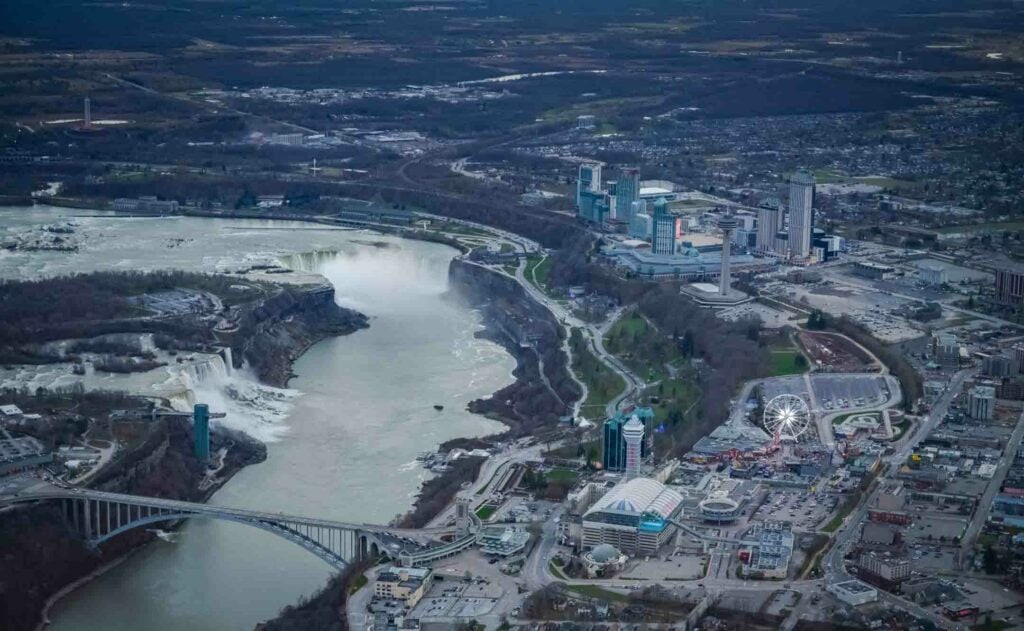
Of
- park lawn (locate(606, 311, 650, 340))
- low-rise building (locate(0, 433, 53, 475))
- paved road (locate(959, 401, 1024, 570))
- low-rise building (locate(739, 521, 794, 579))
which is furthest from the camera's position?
park lawn (locate(606, 311, 650, 340))

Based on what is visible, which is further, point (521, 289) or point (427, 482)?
point (521, 289)

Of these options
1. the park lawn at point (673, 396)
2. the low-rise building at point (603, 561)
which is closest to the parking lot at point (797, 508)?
the low-rise building at point (603, 561)

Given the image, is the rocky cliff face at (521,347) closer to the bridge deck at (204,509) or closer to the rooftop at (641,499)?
the rooftop at (641,499)

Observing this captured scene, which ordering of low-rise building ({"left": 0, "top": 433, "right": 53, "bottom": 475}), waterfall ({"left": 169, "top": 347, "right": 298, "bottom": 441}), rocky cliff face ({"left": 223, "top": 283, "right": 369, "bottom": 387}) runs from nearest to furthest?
low-rise building ({"left": 0, "top": 433, "right": 53, "bottom": 475}), waterfall ({"left": 169, "top": 347, "right": 298, "bottom": 441}), rocky cliff face ({"left": 223, "top": 283, "right": 369, "bottom": 387})

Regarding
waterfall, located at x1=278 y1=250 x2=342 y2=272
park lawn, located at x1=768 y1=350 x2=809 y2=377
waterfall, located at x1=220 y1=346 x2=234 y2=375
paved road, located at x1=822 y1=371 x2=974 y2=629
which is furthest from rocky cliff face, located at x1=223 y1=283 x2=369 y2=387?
paved road, located at x1=822 y1=371 x2=974 y2=629

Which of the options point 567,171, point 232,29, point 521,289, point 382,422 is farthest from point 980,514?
point 232,29

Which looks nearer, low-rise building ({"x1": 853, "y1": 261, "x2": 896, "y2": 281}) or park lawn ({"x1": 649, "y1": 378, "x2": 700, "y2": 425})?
park lawn ({"x1": 649, "y1": 378, "x2": 700, "y2": 425})

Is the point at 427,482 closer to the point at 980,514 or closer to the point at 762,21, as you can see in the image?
the point at 980,514

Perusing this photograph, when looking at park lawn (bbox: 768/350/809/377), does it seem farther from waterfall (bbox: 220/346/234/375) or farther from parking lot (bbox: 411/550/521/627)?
parking lot (bbox: 411/550/521/627)
